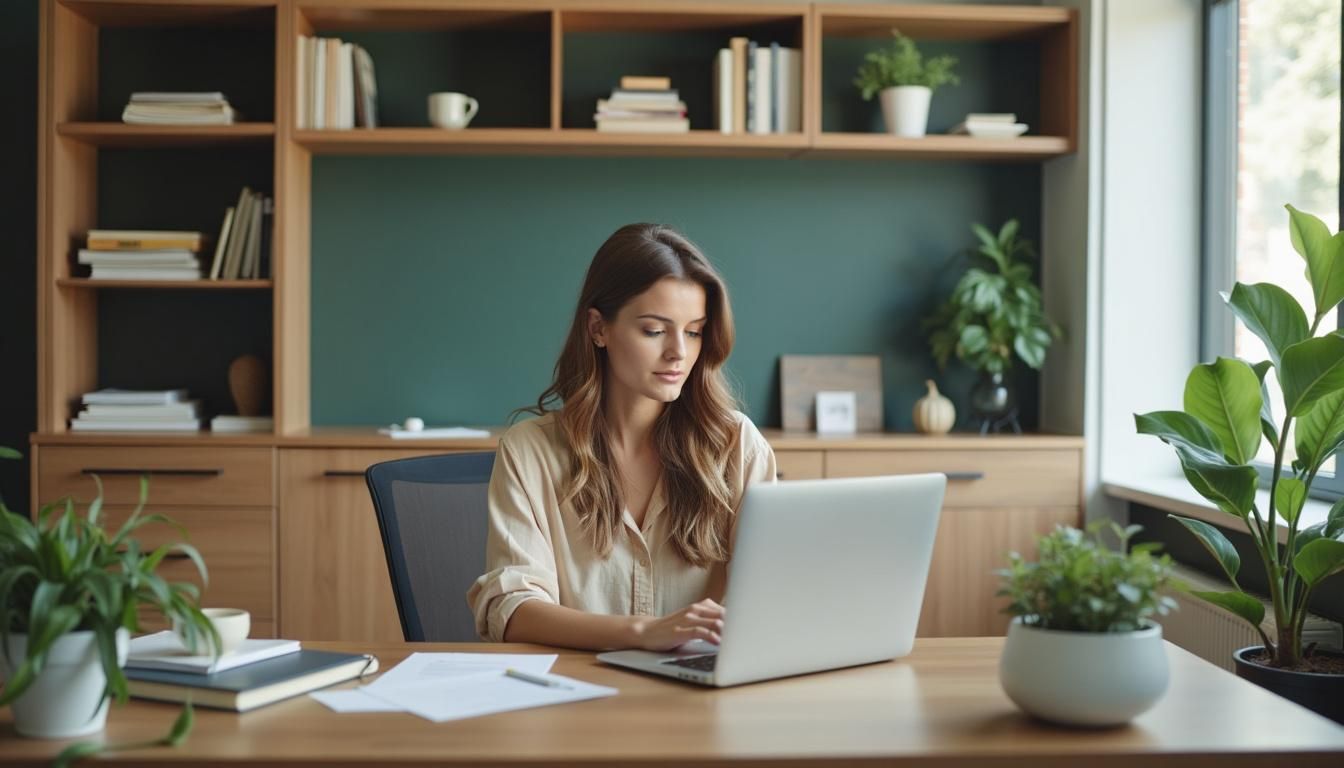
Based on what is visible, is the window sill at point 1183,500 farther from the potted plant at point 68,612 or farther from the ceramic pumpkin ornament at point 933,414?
the potted plant at point 68,612

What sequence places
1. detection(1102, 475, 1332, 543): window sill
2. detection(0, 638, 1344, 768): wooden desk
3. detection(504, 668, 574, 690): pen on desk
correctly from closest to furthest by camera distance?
detection(0, 638, 1344, 768): wooden desk < detection(504, 668, 574, 690): pen on desk < detection(1102, 475, 1332, 543): window sill

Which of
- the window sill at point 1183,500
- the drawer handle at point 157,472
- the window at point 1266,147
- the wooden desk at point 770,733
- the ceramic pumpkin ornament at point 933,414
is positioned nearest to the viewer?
the wooden desk at point 770,733

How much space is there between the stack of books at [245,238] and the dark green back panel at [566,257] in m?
0.28

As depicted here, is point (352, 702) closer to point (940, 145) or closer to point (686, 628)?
point (686, 628)

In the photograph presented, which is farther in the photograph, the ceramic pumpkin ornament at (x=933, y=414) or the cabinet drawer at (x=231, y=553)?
the ceramic pumpkin ornament at (x=933, y=414)

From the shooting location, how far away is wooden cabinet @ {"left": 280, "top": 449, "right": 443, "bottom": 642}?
11.8 ft

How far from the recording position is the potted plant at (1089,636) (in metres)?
1.30

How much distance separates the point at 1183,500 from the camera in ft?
10.5

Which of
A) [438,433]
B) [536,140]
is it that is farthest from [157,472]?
[536,140]

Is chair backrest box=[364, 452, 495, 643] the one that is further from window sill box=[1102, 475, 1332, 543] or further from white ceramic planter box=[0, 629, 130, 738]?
window sill box=[1102, 475, 1332, 543]

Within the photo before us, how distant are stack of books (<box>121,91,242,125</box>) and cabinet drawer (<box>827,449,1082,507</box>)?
206 centimetres

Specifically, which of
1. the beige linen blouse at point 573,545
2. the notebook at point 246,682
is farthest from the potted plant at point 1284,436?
the notebook at point 246,682

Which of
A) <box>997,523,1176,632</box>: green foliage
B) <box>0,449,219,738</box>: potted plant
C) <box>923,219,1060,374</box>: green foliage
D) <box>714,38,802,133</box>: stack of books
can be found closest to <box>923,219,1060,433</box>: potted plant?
<box>923,219,1060,374</box>: green foliage

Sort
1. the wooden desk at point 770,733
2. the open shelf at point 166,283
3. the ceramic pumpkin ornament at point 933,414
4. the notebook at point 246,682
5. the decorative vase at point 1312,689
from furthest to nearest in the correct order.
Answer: the ceramic pumpkin ornament at point 933,414 < the open shelf at point 166,283 < the decorative vase at point 1312,689 < the notebook at point 246,682 < the wooden desk at point 770,733
